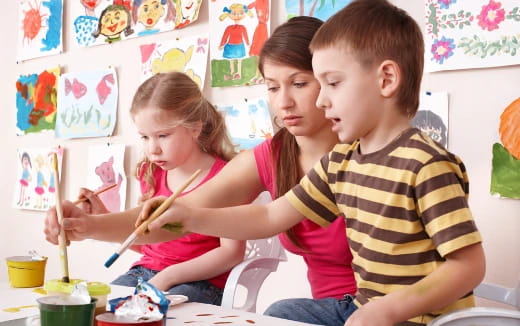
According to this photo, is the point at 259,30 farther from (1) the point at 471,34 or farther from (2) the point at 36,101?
(2) the point at 36,101

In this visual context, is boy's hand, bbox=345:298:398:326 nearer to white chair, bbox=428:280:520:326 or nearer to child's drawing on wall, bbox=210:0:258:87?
white chair, bbox=428:280:520:326

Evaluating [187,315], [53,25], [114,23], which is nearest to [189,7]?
[114,23]

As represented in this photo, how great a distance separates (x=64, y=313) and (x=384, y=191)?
1.60 feet

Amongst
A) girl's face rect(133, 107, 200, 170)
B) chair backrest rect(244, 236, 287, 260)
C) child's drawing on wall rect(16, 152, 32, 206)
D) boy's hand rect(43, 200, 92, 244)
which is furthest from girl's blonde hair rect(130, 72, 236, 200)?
child's drawing on wall rect(16, 152, 32, 206)

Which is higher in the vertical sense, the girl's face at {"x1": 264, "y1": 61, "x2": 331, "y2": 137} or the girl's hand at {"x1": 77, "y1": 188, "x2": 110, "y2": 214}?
the girl's face at {"x1": 264, "y1": 61, "x2": 331, "y2": 137}

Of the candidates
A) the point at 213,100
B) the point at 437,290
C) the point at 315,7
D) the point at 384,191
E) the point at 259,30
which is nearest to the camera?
the point at 437,290

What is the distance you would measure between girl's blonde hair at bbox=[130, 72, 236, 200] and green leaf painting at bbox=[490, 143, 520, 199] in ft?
2.22

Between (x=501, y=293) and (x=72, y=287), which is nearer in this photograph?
(x=72, y=287)

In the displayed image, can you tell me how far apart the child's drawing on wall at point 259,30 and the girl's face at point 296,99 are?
0.60 metres

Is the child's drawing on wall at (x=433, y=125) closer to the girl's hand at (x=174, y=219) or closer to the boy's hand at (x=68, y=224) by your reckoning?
the girl's hand at (x=174, y=219)

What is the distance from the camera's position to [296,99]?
1214 mm

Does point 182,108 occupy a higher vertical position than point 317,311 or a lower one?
higher

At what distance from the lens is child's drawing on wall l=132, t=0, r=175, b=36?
209cm

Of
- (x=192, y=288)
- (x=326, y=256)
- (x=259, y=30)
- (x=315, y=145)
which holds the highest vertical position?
(x=259, y=30)
